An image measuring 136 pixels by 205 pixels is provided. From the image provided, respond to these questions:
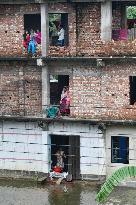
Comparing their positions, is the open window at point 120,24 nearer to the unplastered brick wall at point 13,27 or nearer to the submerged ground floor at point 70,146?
the unplastered brick wall at point 13,27

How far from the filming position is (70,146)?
29.0 m

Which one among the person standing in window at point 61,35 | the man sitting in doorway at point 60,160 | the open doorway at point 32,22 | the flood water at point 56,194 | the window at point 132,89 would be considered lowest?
the flood water at point 56,194

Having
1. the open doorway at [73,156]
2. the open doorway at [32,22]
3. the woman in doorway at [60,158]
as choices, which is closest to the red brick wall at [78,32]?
the open doorway at [32,22]

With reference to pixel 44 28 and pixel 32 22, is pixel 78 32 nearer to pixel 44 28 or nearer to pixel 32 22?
pixel 44 28

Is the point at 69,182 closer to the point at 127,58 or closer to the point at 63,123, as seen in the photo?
the point at 63,123

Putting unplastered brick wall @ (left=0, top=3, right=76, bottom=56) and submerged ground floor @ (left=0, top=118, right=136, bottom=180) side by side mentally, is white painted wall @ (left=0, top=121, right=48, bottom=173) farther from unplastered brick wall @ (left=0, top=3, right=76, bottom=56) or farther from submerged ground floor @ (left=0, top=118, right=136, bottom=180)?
unplastered brick wall @ (left=0, top=3, right=76, bottom=56)

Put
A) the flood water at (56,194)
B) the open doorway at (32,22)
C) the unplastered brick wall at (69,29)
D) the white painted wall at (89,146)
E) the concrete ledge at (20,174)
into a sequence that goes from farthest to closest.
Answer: the open doorway at (32,22), the concrete ledge at (20,174), the unplastered brick wall at (69,29), the white painted wall at (89,146), the flood water at (56,194)

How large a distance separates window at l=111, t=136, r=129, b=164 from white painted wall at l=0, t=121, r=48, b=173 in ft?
11.9

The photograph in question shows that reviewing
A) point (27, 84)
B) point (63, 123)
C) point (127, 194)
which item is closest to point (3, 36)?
point (27, 84)

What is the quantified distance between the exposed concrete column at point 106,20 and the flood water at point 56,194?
7703mm

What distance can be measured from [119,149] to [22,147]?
5.33 metres

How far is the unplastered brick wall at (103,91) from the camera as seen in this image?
28000 mm

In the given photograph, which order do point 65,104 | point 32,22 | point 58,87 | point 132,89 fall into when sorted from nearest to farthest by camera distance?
point 65,104
point 132,89
point 32,22
point 58,87

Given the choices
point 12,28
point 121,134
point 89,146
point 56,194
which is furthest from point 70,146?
point 12,28
